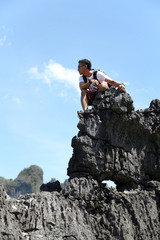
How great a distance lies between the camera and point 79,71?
7.76 metres

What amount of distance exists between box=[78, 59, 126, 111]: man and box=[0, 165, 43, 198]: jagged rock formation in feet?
296

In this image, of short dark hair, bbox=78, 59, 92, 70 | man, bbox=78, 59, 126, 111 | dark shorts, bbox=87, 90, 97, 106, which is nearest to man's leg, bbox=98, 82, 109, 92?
man, bbox=78, 59, 126, 111

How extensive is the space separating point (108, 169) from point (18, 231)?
2.02m

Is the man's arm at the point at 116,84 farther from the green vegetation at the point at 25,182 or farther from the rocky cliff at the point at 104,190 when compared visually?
the green vegetation at the point at 25,182

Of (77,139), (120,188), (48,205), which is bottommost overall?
(48,205)

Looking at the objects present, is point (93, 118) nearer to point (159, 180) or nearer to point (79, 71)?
point (79, 71)

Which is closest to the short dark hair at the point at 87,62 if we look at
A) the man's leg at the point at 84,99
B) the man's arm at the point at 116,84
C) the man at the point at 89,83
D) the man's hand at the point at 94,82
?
the man at the point at 89,83

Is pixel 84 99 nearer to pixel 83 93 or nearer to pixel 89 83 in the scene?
pixel 83 93

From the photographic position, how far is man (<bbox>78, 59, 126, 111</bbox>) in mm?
7488

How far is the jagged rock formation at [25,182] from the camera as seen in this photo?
99.4 meters

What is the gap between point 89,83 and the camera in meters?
7.61

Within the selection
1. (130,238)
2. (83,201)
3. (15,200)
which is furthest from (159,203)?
(15,200)

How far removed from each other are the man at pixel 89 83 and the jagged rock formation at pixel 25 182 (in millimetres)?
90071

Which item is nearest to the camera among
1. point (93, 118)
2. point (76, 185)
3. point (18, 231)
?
point (18, 231)
